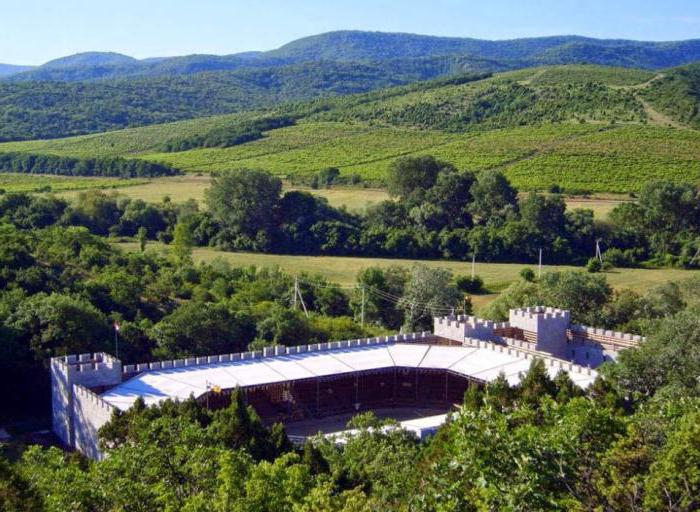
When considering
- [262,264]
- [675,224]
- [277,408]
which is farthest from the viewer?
[675,224]

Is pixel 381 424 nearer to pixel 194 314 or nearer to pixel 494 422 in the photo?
pixel 494 422

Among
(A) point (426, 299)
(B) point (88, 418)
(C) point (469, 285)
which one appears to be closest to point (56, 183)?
(C) point (469, 285)

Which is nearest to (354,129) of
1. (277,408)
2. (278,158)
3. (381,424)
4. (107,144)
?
(278,158)

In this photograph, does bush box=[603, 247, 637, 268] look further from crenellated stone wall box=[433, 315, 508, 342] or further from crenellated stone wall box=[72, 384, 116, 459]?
crenellated stone wall box=[72, 384, 116, 459]

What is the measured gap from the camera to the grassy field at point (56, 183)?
9636 centimetres

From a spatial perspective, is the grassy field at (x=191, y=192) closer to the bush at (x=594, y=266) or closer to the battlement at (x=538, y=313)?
the bush at (x=594, y=266)

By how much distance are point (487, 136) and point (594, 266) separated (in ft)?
163

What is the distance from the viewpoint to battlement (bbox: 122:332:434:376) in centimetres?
3767

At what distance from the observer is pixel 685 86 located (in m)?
122

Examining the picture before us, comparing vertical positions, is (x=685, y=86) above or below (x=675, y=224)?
above

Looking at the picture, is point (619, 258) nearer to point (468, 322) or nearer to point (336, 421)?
point (468, 322)

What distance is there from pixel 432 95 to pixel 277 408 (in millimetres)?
108894

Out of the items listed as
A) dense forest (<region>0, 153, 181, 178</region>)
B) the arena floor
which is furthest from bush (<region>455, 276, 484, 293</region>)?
dense forest (<region>0, 153, 181, 178</region>)

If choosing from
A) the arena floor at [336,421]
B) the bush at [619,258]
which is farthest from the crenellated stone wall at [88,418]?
the bush at [619,258]
